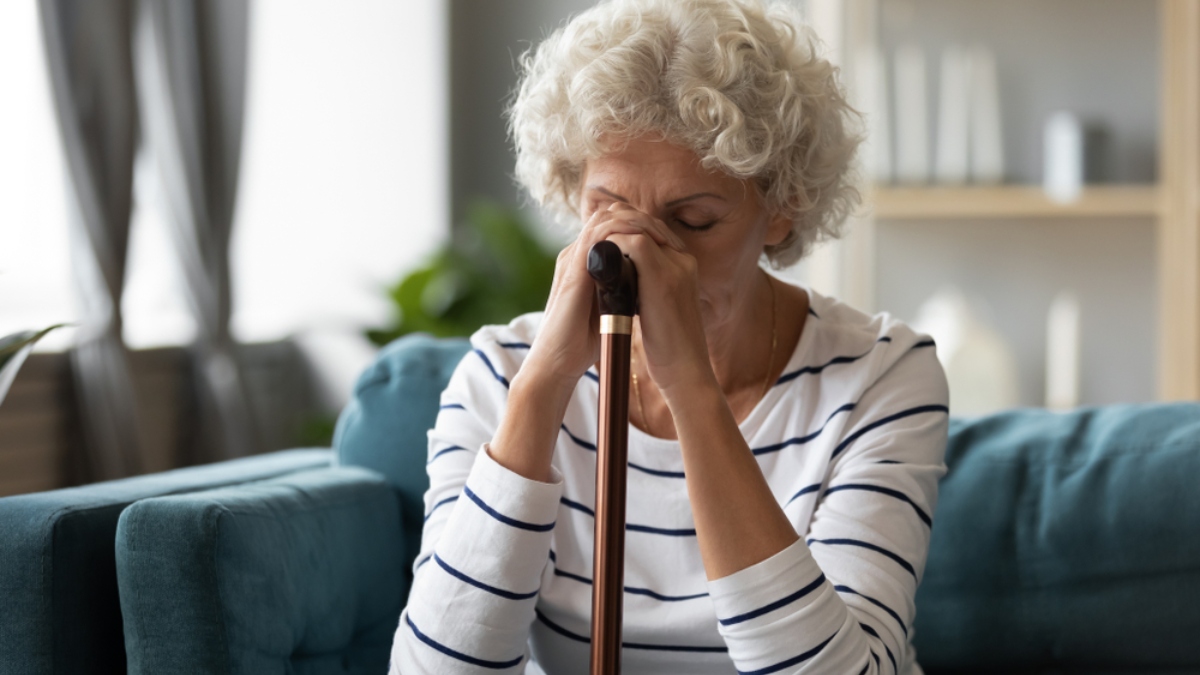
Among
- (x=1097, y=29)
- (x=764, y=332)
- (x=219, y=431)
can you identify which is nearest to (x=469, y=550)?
(x=764, y=332)

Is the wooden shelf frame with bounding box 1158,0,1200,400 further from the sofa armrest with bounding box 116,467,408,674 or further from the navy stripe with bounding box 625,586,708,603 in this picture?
the sofa armrest with bounding box 116,467,408,674

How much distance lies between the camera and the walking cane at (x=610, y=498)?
980 millimetres

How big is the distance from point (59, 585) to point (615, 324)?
0.66m

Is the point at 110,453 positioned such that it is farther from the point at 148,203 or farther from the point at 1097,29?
the point at 1097,29

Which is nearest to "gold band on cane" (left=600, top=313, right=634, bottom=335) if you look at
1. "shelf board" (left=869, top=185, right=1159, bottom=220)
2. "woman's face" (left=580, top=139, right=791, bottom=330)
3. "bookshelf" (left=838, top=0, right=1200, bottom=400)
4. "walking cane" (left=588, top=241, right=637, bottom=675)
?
"walking cane" (left=588, top=241, right=637, bottom=675)

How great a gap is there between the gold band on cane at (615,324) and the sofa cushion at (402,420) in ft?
2.29

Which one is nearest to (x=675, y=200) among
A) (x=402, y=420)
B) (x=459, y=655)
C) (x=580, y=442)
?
(x=580, y=442)

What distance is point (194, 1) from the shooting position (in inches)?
122

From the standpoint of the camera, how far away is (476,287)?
3.47 meters

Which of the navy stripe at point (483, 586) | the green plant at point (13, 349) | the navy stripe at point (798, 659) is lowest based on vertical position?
the navy stripe at point (798, 659)

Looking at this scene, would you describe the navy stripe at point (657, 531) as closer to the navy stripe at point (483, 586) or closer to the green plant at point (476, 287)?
the navy stripe at point (483, 586)

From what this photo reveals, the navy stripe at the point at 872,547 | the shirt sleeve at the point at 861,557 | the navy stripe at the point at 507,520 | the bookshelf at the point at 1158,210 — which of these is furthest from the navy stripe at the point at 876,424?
the bookshelf at the point at 1158,210

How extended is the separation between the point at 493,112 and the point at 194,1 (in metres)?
1.28

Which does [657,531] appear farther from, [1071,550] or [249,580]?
[1071,550]
